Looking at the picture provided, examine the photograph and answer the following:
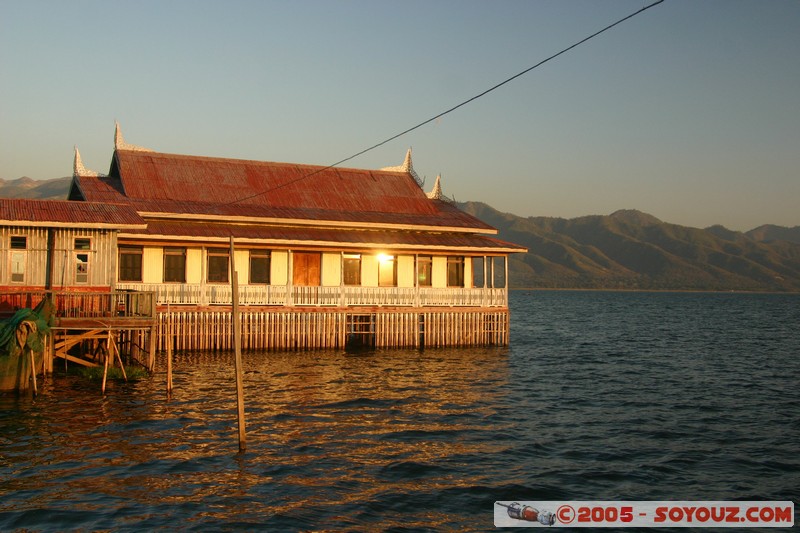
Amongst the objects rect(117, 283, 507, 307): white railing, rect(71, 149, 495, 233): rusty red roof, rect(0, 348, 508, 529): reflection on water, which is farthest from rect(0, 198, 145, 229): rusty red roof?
rect(0, 348, 508, 529): reflection on water

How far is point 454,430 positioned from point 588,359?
22.0 metres

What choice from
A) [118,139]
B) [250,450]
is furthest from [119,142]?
[250,450]

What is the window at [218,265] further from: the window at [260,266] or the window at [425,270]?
the window at [425,270]

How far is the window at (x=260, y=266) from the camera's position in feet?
111

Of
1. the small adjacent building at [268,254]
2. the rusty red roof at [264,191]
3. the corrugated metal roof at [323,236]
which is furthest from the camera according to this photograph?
the rusty red roof at [264,191]

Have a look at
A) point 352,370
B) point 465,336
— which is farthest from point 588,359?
point 352,370

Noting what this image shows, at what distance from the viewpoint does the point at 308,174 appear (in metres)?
42.1

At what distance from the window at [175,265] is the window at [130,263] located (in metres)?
1.09

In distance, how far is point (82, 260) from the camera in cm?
2731

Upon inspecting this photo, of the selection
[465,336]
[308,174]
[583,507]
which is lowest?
[583,507]

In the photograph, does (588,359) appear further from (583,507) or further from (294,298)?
(583,507)

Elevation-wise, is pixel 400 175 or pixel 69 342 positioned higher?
pixel 400 175

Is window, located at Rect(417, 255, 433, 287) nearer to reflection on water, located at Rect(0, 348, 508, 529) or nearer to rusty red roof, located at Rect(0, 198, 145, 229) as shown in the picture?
reflection on water, located at Rect(0, 348, 508, 529)

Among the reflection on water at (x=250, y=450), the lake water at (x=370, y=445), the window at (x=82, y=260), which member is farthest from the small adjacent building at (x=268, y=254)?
the reflection on water at (x=250, y=450)
